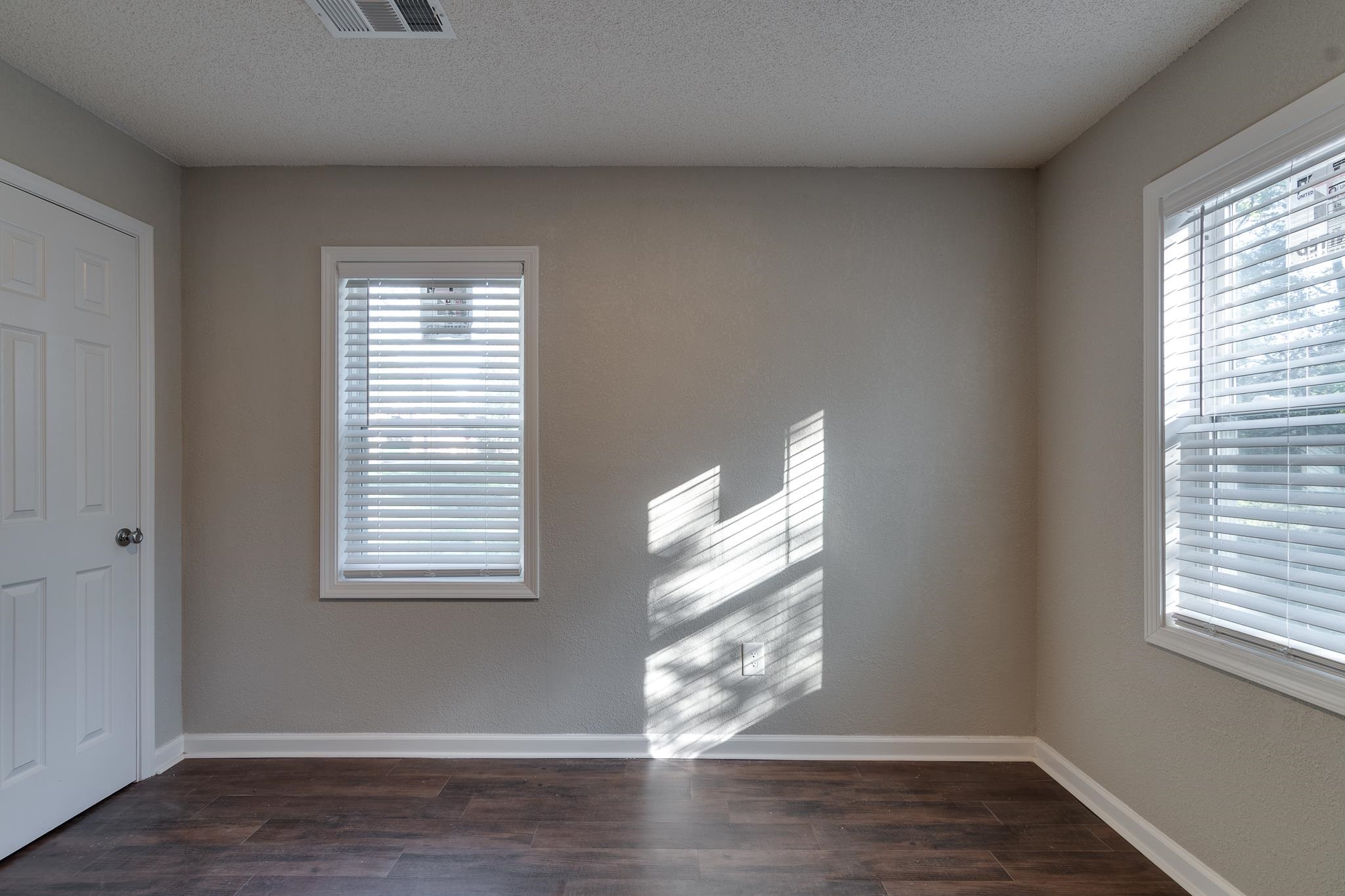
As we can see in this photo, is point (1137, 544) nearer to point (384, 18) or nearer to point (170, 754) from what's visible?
point (384, 18)

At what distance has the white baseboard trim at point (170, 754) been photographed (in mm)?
3090

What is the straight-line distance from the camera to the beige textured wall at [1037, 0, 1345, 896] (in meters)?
1.92

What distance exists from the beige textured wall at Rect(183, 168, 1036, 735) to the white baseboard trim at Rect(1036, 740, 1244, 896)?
251 millimetres

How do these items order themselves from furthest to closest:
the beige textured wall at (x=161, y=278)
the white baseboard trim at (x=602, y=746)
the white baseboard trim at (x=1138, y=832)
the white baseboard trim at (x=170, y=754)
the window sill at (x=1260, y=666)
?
the white baseboard trim at (x=602, y=746)
the white baseboard trim at (x=170, y=754)
the beige textured wall at (x=161, y=278)
the white baseboard trim at (x=1138, y=832)
the window sill at (x=1260, y=666)

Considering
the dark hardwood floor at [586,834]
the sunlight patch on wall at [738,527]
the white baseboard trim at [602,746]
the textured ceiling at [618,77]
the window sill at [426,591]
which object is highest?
the textured ceiling at [618,77]

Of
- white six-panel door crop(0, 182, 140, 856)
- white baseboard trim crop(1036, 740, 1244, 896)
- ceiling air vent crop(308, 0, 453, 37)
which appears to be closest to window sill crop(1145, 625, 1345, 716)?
white baseboard trim crop(1036, 740, 1244, 896)

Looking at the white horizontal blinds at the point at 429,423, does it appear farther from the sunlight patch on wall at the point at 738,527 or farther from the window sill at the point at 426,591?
the sunlight patch on wall at the point at 738,527

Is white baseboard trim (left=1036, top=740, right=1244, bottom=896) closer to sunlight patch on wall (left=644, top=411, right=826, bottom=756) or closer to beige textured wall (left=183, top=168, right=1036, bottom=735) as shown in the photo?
beige textured wall (left=183, top=168, right=1036, bottom=735)

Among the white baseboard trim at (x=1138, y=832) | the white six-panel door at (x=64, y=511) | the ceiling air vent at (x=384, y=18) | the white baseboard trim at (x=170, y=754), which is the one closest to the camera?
the ceiling air vent at (x=384, y=18)

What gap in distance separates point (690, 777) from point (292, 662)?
1757 millimetres

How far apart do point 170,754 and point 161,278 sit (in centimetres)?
197

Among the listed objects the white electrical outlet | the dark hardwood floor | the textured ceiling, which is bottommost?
the dark hardwood floor

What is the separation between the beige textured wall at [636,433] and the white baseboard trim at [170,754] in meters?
0.08

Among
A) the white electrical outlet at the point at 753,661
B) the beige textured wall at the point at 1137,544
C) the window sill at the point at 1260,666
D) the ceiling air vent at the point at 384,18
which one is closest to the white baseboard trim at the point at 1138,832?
the beige textured wall at the point at 1137,544
